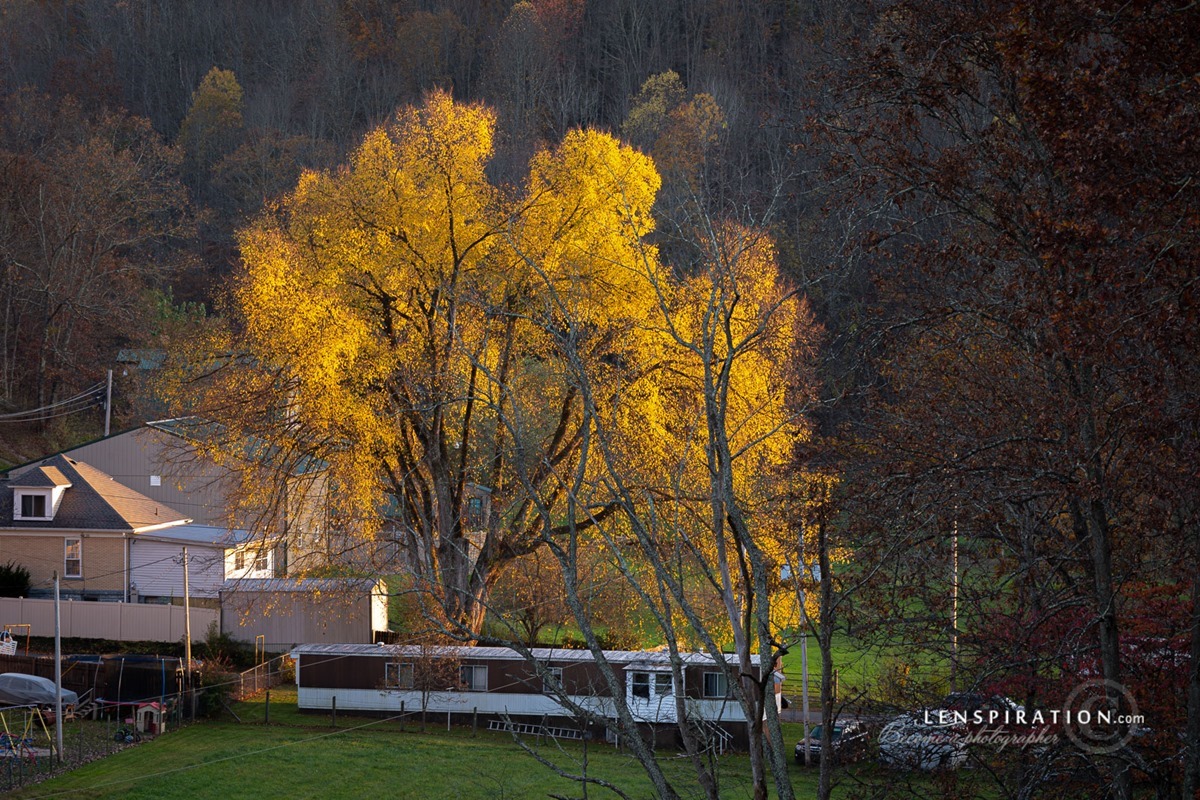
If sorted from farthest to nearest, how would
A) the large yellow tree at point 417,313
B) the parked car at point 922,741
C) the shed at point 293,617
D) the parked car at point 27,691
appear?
1. the shed at point 293,617
2. the parked car at point 27,691
3. the large yellow tree at point 417,313
4. the parked car at point 922,741

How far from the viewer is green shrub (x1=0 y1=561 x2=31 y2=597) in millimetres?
34469

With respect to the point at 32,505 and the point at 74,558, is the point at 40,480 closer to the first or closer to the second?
the point at 32,505

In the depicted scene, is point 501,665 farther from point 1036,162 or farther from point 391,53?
point 391,53

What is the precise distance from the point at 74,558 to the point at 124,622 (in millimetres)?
4929

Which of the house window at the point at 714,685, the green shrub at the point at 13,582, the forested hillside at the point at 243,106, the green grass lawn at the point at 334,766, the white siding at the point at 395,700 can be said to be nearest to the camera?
the green grass lawn at the point at 334,766

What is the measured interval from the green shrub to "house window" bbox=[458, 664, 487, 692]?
15.7 meters

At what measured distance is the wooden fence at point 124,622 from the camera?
32.2 m

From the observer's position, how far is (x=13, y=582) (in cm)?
3462

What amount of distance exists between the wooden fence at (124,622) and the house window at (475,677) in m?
8.67

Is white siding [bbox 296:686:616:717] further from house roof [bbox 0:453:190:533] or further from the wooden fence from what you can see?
house roof [bbox 0:453:190:533]

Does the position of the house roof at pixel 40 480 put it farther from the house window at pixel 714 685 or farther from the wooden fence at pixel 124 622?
the house window at pixel 714 685

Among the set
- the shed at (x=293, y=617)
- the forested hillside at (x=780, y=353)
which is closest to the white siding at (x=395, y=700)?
the forested hillside at (x=780, y=353)

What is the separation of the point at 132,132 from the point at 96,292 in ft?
84.8

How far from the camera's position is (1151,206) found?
7457 mm
